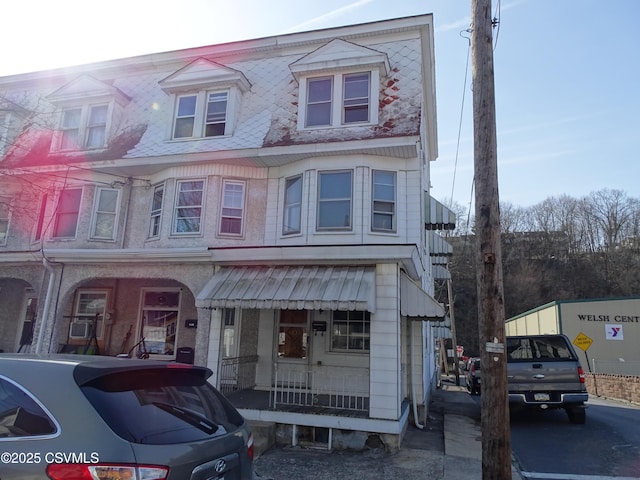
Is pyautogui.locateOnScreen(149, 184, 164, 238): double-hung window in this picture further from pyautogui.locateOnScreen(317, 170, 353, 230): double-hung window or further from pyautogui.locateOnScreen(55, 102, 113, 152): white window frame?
pyautogui.locateOnScreen(317, 170, 353, 230): double-hung window

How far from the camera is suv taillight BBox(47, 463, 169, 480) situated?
2564 millimetres

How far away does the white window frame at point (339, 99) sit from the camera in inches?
441

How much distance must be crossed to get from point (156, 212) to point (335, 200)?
16.6 ft

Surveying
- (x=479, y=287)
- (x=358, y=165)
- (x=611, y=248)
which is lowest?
(x=479, y=287)

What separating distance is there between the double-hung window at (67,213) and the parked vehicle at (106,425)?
34.2 feet

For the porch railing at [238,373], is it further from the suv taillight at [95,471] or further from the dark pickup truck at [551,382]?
the suv taillight at [95,471]

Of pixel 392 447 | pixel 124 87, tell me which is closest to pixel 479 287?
pixel 392 447

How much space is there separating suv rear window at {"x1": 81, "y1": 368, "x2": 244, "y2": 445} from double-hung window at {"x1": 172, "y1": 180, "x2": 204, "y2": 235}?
8177mm

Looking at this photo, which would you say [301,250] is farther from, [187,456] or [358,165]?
[187,456]

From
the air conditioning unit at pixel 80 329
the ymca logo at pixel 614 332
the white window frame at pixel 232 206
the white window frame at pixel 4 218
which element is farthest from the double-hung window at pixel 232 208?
the ymca logo at pixel 614 332

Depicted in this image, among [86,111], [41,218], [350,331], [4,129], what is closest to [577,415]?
[350,331]

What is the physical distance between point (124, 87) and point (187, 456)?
45.4ft

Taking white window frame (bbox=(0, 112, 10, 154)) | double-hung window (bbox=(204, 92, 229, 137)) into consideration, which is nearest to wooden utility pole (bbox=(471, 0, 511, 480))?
double-hung window (bbox=(204, 92, 229, 137))

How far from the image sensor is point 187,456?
291 centimetres
